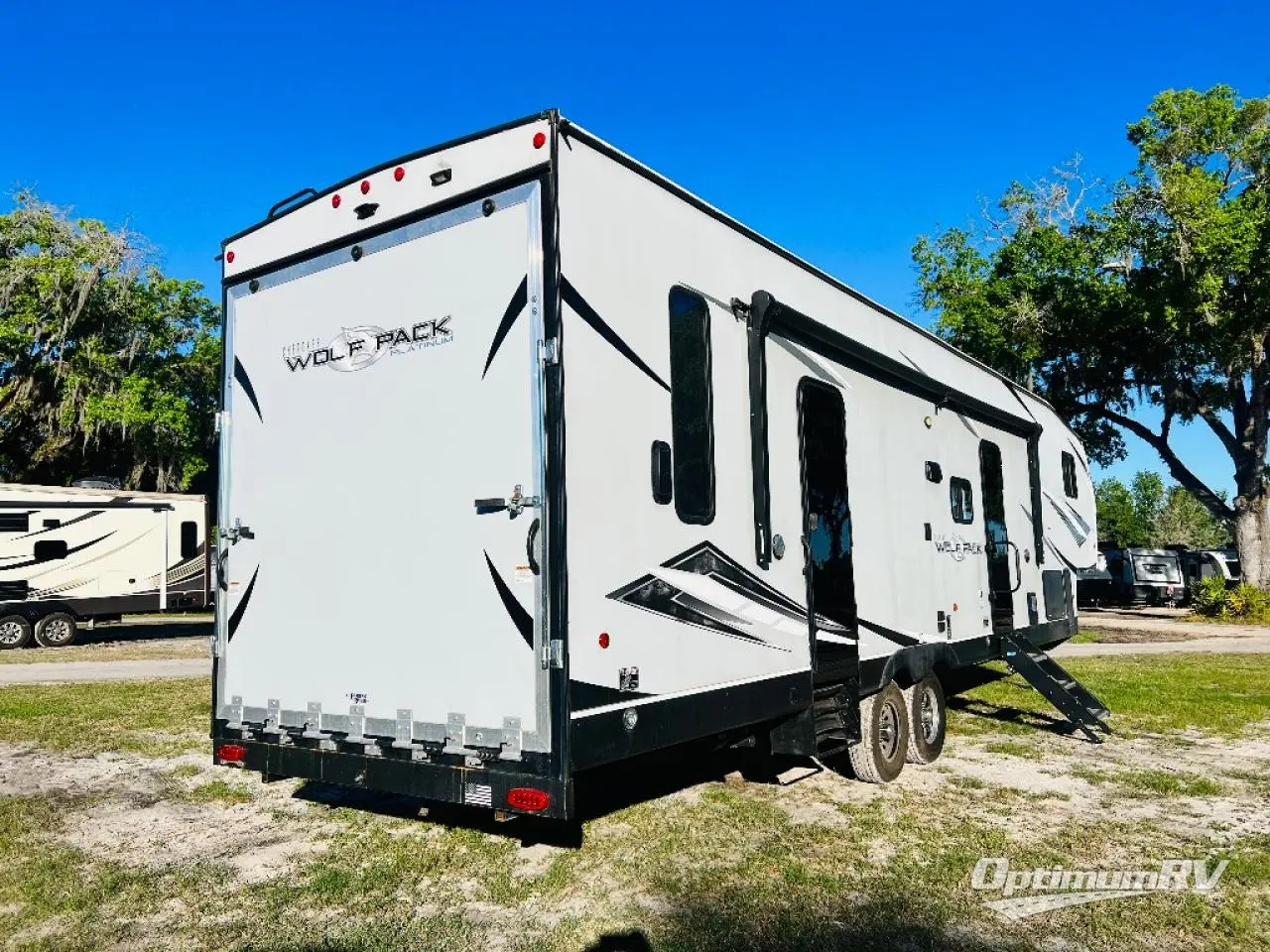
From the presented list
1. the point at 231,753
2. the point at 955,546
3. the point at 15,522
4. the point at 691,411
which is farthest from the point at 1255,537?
the point at 15,522

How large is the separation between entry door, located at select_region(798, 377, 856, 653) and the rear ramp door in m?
2.29

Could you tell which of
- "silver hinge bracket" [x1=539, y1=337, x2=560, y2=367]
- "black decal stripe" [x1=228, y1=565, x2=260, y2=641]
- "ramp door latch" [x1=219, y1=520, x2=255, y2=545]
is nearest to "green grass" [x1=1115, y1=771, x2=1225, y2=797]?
"silver hinge bracket" [x1=539, y1=337, x2=560, y2=367]

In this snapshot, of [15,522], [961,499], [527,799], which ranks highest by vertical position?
[15,522]

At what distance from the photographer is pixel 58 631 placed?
19.5 meters

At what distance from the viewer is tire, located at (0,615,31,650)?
62.2 feet

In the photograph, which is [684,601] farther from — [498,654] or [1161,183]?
[1161,183]

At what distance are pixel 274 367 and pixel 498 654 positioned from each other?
2.24 meters

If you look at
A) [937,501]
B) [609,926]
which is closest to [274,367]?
[609,926]

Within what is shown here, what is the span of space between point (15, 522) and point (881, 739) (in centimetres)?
1801

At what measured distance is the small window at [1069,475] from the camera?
38.0ft

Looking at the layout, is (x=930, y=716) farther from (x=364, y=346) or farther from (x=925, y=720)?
(x=364, y=346)

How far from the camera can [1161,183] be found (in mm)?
21391

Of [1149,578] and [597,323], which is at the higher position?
[597,323]

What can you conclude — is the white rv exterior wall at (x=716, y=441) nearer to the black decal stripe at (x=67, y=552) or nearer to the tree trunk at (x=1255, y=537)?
the black decal stripe at (x=67, y=552)
